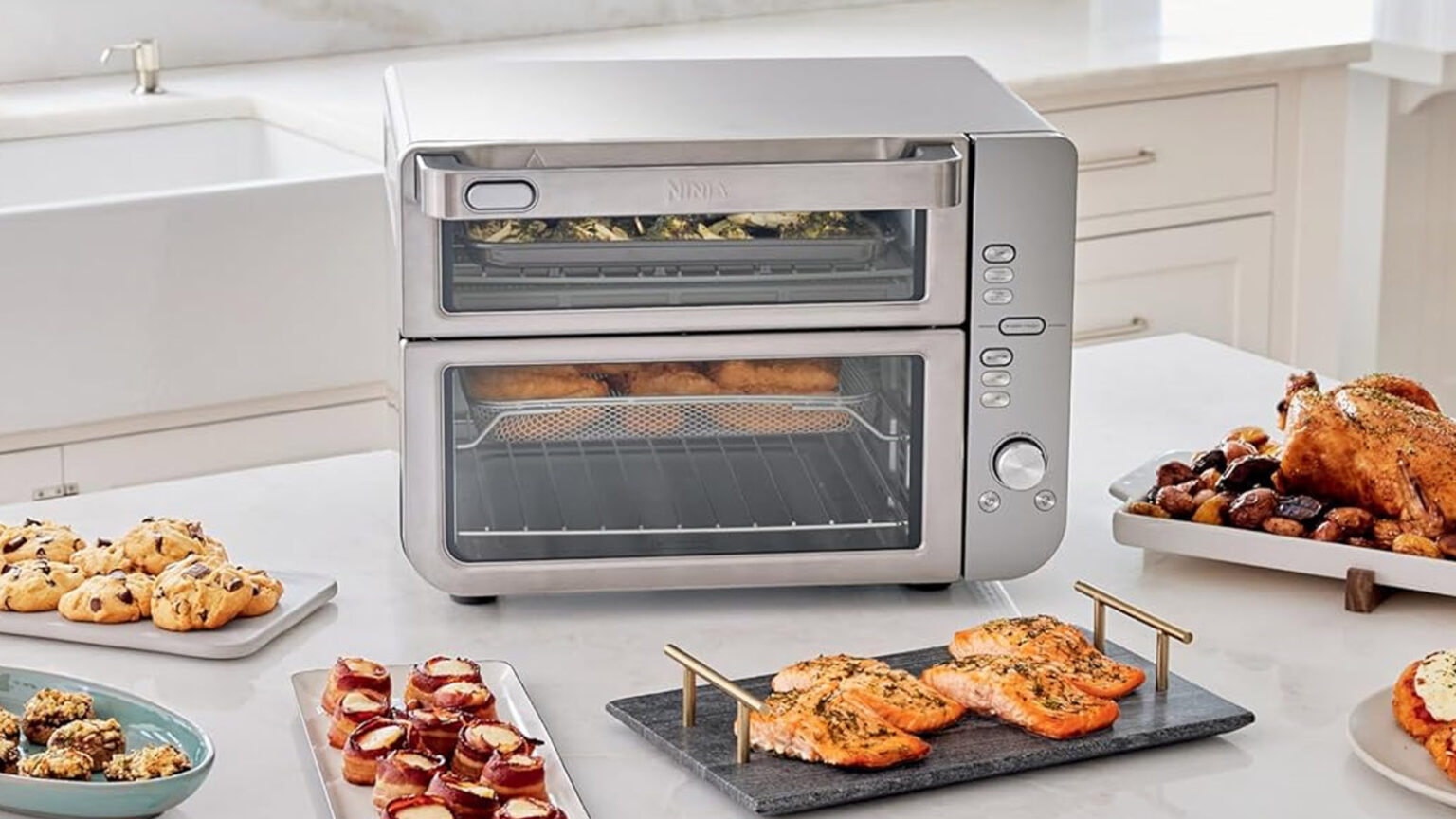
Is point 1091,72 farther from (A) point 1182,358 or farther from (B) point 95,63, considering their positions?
(B) point 95,63

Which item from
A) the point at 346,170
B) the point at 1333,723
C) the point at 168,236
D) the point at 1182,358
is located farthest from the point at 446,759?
the point at 346,170

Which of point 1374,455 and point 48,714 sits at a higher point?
point 1374,455

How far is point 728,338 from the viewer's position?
1321 millimetres

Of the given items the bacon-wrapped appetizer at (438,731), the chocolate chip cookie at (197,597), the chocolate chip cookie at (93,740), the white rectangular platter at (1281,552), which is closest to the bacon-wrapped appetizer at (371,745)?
the bacon-wrapped appetizer at (438,731)

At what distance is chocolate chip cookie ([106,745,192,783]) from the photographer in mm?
1049

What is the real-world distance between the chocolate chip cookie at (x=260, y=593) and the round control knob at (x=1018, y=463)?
1.60 feet

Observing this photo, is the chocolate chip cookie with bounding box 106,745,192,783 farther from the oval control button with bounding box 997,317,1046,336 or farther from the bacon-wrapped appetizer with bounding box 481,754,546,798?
the oval control button with bounding box 997,317,1046,336

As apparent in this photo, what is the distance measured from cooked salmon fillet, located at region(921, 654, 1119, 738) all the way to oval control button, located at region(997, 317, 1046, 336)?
25cm

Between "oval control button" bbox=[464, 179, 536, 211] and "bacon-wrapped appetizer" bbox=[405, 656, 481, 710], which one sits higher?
"oval control button" bbox=[464, 179, 536, 211]

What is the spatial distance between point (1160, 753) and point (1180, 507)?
32 cm

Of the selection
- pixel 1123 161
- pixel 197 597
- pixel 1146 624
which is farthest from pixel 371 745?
pixel 1123 161

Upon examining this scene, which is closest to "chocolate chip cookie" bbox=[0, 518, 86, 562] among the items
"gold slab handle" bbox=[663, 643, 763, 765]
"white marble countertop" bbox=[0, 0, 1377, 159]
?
"gold slab handle" bbox=[663, 643, 763, 765]

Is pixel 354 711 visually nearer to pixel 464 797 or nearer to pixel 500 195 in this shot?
pixel 464 797

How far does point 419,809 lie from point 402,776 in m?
0.04
